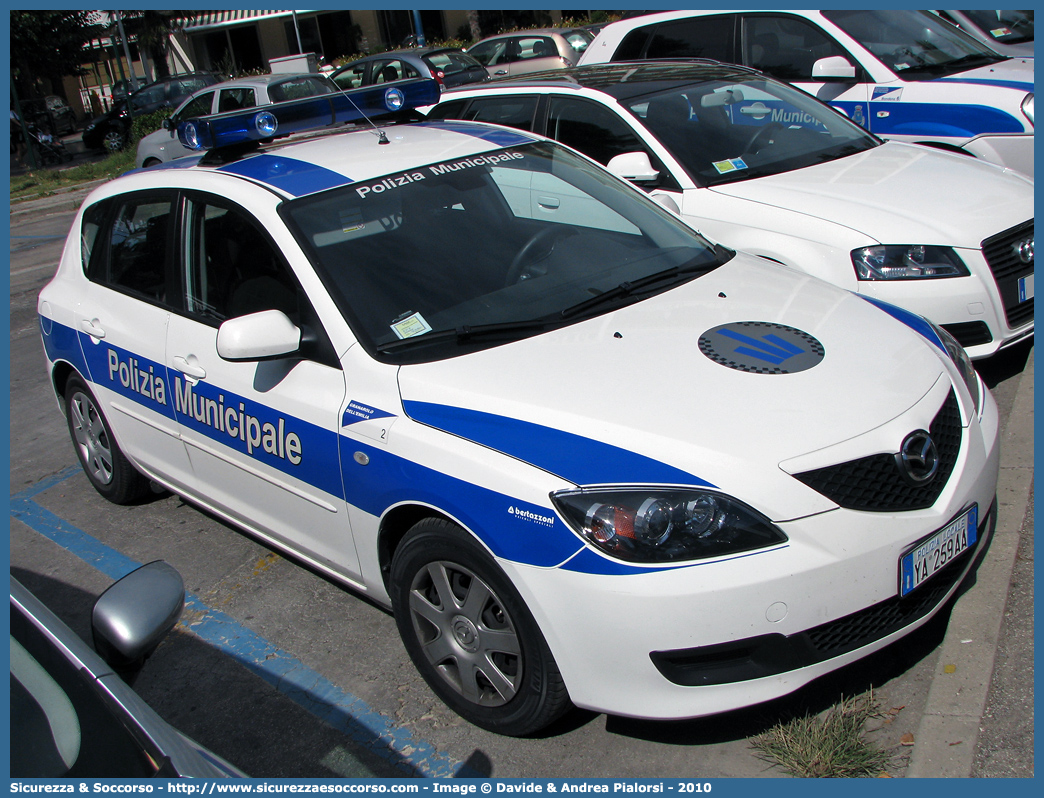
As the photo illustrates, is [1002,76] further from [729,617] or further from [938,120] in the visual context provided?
[729,617]

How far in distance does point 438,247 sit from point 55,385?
8.82ft

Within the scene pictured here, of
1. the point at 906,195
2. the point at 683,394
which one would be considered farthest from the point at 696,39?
the point at 683,394

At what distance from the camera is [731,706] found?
8.21ft

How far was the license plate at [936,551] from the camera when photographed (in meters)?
2.56

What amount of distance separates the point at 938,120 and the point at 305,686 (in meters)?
5.92

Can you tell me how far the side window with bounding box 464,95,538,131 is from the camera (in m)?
6.14

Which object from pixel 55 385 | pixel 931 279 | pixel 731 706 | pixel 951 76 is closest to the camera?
pixel 731 706

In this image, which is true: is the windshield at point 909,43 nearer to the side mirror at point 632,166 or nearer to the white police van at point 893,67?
the white police van at point 893,67

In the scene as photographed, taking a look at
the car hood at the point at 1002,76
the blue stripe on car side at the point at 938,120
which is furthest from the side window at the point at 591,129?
the car hood at the point at 1002,76

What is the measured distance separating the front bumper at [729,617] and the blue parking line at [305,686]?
2.01 ft

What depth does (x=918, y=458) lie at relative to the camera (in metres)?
2.62

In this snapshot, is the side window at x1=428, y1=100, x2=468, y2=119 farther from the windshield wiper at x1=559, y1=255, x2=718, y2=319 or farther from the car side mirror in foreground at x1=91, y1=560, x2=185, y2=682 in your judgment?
the car side mirror in foreground at x1=91, y1=560, x2=185, y2=682
